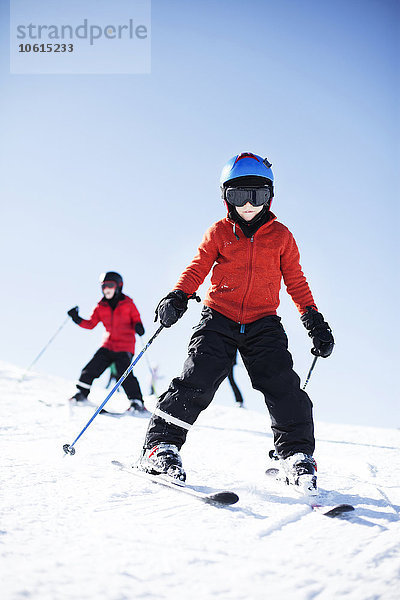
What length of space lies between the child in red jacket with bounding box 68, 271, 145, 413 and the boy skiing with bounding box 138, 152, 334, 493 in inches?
143

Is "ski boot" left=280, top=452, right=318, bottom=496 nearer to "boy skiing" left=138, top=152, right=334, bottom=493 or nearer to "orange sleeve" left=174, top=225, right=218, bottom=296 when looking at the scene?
"boy skiing" left=138, top=152, right=334, bottom=493

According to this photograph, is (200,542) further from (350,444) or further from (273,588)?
(350,444)

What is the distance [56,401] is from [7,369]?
4163 mm

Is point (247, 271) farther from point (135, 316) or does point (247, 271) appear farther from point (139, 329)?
point (135, 316)

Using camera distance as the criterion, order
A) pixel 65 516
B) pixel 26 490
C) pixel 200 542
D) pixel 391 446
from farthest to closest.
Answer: pixel 391 446 → pixel 26 490 → pixel 65 516 → pixel 200 542

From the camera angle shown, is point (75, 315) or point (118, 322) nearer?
point (118, 322)

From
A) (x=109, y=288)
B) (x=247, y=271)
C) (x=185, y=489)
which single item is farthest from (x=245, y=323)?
(x=109, y=288)

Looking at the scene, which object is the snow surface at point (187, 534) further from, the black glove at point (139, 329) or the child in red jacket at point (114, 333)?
the black glove at point (139, 329)

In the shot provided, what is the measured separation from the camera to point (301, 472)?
224 cm

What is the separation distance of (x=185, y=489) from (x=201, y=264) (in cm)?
145

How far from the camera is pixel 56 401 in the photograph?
6078 mm

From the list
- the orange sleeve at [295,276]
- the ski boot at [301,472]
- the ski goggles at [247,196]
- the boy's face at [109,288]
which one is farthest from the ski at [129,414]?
the ski goggles at [247,196]

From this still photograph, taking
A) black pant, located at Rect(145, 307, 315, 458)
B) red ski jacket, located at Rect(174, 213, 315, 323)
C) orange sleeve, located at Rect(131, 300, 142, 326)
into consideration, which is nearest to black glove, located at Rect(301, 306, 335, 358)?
red ski jacket, located at Rect(174, 213, 315, 323)

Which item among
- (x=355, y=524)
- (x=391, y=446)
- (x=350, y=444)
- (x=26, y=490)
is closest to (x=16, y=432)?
(x=26, y=490)
